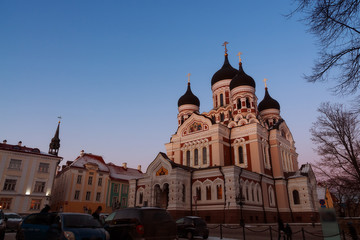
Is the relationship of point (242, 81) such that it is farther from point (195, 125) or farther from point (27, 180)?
point (27, 180)

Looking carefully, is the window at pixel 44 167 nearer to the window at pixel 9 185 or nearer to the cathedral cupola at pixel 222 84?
the window at pixel 9 185

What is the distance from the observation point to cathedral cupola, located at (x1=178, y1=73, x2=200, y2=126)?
43406 millimetres

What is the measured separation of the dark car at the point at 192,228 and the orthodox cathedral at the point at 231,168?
9111 mm

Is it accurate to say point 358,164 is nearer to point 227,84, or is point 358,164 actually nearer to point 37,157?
point 227,84

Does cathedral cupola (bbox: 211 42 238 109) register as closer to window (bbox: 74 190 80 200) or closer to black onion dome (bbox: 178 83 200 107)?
black onion dome (bbox: 178 83 200 107)

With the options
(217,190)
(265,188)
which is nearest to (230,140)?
(265,188)

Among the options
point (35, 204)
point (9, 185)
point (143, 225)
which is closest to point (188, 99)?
point (35, 204)

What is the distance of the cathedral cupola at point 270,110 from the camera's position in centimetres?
4266

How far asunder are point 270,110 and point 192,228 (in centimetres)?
3329

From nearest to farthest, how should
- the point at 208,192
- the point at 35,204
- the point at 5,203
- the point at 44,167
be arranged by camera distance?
Answer: the point at 208,192 → the point at 5,203 → the point at 35,204 → the point at 44,167

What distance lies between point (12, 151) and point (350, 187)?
1492 inches

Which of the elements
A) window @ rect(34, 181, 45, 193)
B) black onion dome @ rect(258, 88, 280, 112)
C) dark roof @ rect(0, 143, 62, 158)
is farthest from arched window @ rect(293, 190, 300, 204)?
dark roof @ rect(0, 143, 62, 158)

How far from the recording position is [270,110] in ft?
141

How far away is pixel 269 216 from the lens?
29203 mm
